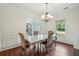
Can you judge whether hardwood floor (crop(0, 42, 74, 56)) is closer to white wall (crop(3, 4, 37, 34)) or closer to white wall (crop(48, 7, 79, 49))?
white wall (crop(48, 7, 79, 49))

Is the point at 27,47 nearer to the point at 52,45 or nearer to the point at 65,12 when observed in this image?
the point at 52,45

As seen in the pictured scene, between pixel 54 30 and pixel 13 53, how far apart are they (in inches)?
36.1

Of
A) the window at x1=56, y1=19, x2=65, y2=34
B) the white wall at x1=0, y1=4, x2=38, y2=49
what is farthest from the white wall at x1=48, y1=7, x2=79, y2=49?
the white wall at x1=0, y1=4, x2=38, y2=49

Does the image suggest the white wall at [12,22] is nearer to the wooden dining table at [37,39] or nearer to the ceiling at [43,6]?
the ceiling at [43,6]

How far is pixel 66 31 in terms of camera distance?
171 cm

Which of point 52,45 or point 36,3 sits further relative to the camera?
point 52,45

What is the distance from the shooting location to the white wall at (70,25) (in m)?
1.61

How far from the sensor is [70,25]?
5.48 ft

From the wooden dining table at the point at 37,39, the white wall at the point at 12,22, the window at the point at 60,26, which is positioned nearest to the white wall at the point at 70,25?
the window at the point at 60,26

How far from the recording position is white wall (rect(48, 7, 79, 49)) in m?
1.61

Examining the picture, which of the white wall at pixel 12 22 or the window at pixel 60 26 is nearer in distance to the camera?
the white wall at pixel 12 22

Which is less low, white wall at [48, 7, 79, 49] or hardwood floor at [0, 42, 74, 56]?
Answer: white wall at [48, 7, 79, 49]

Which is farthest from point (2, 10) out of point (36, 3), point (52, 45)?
point (52, 45)

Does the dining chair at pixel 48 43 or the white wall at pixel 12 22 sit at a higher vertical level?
the white wall at pixel 12 22
